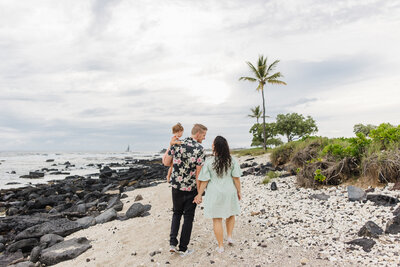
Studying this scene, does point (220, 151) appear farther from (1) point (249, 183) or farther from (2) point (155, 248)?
(1) point (249, 183)

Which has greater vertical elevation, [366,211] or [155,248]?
[366,211]

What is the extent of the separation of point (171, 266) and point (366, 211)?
188 inches

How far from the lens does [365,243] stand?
16.1ft

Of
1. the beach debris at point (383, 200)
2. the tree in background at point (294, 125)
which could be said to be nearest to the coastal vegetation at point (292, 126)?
the tree in background at point (294, 125)

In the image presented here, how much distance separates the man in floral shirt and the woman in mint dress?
169mm

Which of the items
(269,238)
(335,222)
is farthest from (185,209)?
(335,222)

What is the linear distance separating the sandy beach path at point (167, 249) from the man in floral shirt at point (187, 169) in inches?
25.9

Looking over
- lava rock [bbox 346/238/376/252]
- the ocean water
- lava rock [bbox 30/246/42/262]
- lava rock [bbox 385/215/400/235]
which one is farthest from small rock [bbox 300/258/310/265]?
the ocean water

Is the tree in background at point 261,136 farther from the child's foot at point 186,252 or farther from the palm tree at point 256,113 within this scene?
the child's foot at point 186,252

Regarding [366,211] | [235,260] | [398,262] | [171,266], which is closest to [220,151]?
[235,260]

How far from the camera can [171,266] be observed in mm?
5055

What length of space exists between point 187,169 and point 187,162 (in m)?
0.14

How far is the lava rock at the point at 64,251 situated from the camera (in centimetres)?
618

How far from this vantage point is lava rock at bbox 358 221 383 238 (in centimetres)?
520
